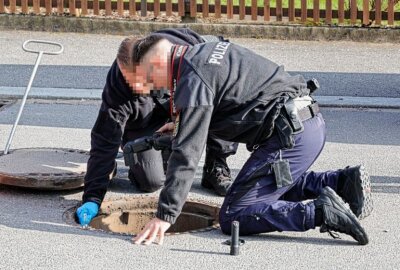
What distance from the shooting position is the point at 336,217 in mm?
5520

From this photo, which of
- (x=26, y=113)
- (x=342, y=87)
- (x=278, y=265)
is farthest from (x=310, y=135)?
(x=342, y=87)

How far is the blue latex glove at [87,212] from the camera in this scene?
19.8ft

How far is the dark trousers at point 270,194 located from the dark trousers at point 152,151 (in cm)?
99

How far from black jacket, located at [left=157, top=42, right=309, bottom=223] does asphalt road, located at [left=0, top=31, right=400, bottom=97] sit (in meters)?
4.78

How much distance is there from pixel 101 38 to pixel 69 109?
4.14m

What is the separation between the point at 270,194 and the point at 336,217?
41cm

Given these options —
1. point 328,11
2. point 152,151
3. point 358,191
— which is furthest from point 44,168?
point 328,11

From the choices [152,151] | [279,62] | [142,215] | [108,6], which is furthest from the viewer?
[108,6]

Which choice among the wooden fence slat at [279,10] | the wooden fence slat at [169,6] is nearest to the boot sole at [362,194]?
the wooden fence slat at [279,10]

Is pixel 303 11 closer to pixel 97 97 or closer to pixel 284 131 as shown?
pixel 97 97

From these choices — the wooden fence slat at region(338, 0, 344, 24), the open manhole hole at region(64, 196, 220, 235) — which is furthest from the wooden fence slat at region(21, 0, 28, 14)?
the open manhole hole at region(64, 196, 220, 235)

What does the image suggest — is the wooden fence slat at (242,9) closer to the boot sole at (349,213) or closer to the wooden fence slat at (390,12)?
the wooden fence slat at (390,12)

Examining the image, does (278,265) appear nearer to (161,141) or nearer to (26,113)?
(161,141)

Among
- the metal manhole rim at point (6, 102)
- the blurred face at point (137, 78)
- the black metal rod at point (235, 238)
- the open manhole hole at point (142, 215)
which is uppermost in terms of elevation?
the blurred face at point (137, 78)
